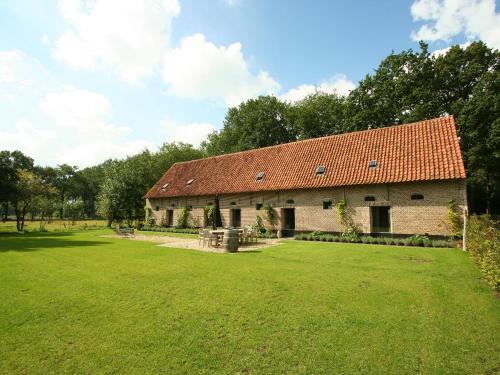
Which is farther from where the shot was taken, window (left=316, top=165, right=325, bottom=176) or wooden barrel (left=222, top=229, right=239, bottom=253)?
window (left=316, top=165, right=325, bottom=176)

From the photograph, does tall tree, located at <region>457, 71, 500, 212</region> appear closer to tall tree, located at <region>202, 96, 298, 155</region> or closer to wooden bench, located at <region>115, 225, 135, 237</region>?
tall tree, located at <region>202, 96, 298, 155</region>

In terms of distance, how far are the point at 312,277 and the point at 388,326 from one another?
333 cm

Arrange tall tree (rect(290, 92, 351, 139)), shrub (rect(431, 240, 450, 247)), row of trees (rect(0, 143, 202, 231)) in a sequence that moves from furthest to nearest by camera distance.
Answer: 1. tall tree (rect(290, 92, 351, 139))
2. row of trees (rect(0, 143, 202, 231))
3. shrub (rect(431, 240, 450, 247))

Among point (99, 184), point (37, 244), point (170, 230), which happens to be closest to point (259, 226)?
point (170, 230)

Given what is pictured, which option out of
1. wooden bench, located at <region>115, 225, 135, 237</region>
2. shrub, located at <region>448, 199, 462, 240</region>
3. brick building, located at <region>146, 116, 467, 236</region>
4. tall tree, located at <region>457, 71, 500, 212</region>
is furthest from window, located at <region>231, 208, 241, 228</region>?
tall tree, located at <region>457, 71, 500, 212</region>

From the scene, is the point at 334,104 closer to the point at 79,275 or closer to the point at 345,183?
the point at 345,183

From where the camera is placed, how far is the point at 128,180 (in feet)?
111

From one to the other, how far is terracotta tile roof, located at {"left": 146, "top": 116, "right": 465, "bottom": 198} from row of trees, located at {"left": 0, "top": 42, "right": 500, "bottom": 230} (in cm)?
823

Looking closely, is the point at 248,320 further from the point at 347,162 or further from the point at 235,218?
the point at 235,218

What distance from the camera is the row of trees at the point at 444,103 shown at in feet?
77.1

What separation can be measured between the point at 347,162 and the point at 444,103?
49.6 ft

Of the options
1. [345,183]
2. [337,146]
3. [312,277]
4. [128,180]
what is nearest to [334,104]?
[337,146]

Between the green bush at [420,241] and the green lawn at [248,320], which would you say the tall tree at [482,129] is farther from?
the green lawn at [248,320]

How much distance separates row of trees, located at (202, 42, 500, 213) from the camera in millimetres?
23500
